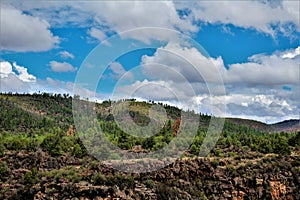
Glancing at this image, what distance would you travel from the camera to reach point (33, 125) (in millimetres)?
156375

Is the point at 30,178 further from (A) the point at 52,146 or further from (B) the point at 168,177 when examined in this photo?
(B) the point at 168,177

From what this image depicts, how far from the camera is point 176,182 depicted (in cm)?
6625

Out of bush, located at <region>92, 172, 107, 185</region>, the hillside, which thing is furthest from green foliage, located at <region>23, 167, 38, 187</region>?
bush, located at <region>92, 172, 107, 185</region>

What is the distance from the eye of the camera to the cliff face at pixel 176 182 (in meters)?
64.5

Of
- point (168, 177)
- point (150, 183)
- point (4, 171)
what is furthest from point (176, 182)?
point (4, 171)

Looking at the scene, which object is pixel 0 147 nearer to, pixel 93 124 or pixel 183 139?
pixel 183 139

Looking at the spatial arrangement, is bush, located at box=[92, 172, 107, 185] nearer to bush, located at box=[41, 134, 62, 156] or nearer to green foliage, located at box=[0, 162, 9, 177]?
green foliage, located at box=[0, 162, 9, 177]

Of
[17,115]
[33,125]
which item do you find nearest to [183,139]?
[33,125]

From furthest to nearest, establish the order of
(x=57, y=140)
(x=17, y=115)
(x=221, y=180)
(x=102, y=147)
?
(x=17, y=115) < (x=57, y=140) < (x=102, y=147) < (x=221, y=180)

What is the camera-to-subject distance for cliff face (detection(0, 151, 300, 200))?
212 feet

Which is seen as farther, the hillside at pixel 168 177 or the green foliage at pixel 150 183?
the green foliage at pixel 150 183

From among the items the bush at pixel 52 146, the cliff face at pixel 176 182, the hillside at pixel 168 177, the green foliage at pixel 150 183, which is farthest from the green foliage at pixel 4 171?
the green foliage at pixel 150 183

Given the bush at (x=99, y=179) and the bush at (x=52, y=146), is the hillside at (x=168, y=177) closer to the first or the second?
the bush at (x=99, y=179)

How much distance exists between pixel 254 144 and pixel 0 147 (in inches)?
2074
